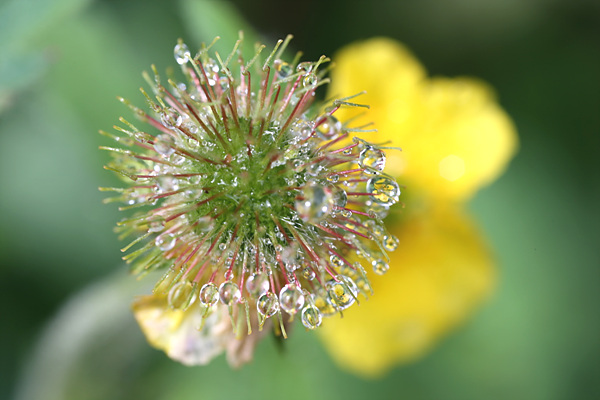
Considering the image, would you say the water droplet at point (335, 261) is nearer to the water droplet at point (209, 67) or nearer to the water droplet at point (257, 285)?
the water droplet at point (257, 285)

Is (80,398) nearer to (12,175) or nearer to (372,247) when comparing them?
(12,175)

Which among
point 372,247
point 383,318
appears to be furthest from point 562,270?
point 372,247

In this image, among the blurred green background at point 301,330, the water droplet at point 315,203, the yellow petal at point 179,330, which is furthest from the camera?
the blurred green background at point 301,330

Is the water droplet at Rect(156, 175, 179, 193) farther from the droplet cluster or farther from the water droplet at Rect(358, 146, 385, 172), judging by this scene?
the water droplet at Rect(358, 146, 385, 172)

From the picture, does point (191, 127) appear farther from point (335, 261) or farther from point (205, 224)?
point (335, 261)

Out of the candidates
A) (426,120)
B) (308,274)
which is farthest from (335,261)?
(426,120)

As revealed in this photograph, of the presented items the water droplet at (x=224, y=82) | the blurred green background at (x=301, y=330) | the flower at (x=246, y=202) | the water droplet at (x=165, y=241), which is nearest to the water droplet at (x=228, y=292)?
the flower at (x=246, y=202)

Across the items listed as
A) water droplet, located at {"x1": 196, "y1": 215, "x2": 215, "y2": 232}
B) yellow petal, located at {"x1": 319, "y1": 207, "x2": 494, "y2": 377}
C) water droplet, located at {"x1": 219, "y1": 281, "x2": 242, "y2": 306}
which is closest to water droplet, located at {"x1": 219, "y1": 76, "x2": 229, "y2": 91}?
water droplet, located at {"x1": 196, "y1": 215, "x2": 215, "y2": 232}
